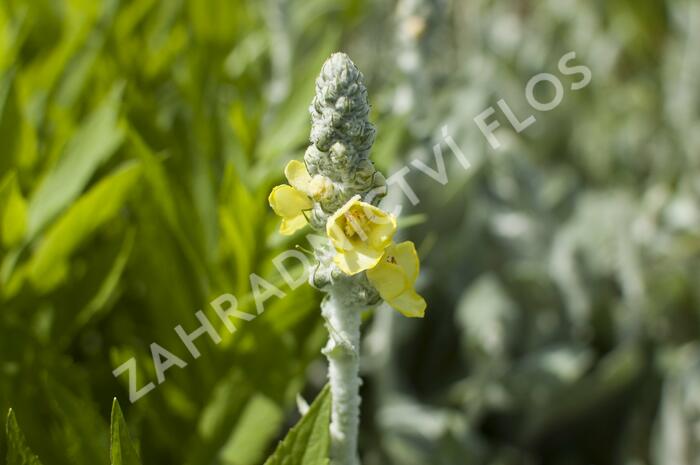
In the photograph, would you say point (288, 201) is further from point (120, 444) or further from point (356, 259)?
point (120, 444)

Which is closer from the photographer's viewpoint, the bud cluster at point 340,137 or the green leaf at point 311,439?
the bud cluster at point 340,137

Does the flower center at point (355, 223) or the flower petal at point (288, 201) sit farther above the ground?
the flower petal at point (288, 201)

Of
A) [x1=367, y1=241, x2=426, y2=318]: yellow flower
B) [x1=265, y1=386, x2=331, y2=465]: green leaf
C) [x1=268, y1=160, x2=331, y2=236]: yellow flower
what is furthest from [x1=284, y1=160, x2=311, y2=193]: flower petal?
[x1=265, y1=386, x2=331, y2=465]: green leaf

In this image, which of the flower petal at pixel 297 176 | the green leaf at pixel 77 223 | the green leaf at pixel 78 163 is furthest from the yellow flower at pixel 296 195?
the green leaf at pixel 78 163

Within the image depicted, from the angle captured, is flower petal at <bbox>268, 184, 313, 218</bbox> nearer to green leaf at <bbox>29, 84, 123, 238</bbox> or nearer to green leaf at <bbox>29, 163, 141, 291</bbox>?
green leaf at <bbox>29, 163, 141, 291</bbox>

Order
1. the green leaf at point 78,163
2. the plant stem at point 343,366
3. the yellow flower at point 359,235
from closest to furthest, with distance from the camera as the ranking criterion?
the yellow flower at point 359,235 < the plant stem at point 343,366 < the green leaf at point 78,163

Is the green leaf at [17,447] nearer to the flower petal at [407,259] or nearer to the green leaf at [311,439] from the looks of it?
the green leaf at [311,439]
